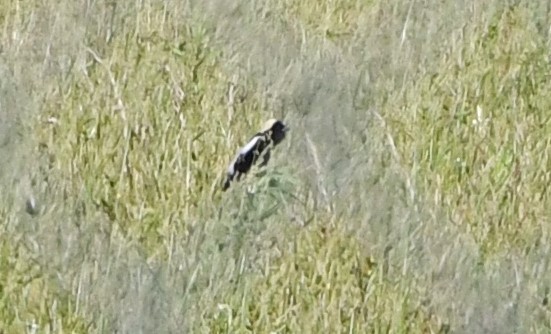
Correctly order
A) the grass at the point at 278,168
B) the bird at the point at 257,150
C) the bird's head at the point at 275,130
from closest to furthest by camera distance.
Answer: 1. the grass at the point at 278,168
2. the bird at the point at 257,150
3. the bird's head at the point at 275,130

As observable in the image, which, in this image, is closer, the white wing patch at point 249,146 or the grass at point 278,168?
the grass at point 278,168

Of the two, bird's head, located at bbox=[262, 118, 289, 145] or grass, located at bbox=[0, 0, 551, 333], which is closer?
grass, located at bbox=[0, 0, 551, 333]

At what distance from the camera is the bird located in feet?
10.2

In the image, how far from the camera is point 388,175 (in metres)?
3.25

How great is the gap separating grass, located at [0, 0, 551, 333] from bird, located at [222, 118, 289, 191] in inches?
1.7

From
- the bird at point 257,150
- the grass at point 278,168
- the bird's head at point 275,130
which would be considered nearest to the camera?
the grass at point 278,168

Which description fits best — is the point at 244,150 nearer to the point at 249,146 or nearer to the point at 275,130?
the point at 249,146

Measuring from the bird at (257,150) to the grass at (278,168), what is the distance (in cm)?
4

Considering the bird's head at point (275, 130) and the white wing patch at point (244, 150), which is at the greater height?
the bird's head at point (275, 130)

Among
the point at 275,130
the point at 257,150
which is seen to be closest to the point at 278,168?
the point at 257,150

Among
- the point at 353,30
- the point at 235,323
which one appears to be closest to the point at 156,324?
the point at 235,323

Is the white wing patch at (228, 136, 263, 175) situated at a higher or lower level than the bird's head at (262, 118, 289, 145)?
lower

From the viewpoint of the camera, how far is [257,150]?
3.19 metres

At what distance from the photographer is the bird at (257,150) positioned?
3117mm
